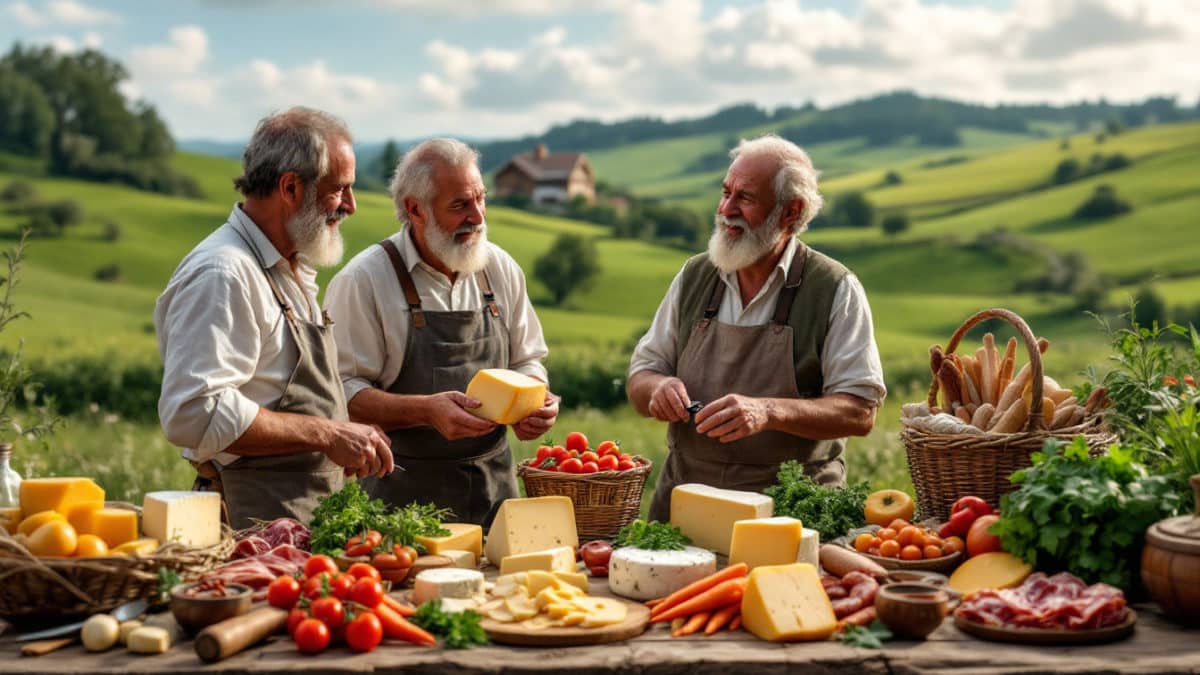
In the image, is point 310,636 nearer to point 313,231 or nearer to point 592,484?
point 592,484

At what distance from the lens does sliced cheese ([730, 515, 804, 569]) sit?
3.86m

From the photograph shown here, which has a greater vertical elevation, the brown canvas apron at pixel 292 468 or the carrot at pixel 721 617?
the brown canvas apron at pixel 292 468

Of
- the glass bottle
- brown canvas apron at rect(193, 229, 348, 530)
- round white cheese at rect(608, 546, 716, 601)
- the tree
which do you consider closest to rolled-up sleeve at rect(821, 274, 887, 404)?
round white cheese at rect(608, 546, 716, 601)

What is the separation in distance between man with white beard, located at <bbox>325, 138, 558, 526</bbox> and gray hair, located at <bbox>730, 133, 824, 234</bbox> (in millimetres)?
1279

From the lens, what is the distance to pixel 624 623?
11.3 feet

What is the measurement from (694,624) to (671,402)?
60.2 inches

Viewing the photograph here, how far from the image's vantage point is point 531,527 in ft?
13.6

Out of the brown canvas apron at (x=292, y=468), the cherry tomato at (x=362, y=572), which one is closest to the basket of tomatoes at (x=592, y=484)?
the brown canvas apron at (x=292, y=468)

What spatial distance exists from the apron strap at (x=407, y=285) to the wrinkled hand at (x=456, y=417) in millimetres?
507

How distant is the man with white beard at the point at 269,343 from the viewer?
4.18 metres

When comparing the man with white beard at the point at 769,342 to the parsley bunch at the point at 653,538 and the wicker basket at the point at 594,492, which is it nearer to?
the wicker basket at the point at 594,492

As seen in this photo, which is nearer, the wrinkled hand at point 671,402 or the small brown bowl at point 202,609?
the small brown bowl at point 202,609

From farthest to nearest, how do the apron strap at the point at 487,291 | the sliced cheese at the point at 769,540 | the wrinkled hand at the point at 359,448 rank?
the apron strap at the point at 487,291 < the wrinkled hand at the point at 359,448 < the sliced cheese at the point at 769,540

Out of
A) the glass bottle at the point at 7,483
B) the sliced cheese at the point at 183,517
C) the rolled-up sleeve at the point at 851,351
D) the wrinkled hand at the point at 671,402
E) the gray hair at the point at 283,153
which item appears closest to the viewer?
the sliced cheese at the point at 183,517
